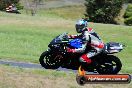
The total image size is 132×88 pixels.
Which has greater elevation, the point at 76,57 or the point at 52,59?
the point at 76,57

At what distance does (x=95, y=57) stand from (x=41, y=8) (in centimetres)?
5738

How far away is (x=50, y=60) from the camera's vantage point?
17.9 meters

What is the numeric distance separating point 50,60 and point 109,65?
2.38 metres

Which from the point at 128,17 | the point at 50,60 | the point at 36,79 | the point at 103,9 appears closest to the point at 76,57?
the point at 50,60

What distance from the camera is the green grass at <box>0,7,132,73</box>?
28.1 metres

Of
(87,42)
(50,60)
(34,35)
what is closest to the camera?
(87,42)

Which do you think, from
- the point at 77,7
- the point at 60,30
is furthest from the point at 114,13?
the point at 60,30

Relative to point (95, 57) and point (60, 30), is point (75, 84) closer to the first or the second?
point (95, 57)

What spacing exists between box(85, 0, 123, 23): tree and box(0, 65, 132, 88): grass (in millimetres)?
45424

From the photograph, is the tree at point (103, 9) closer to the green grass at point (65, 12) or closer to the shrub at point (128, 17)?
the shrub at point (128, 17)

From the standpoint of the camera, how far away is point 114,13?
65.1 m

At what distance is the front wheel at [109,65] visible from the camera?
1722 centimetres

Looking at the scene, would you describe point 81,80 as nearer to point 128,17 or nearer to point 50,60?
point 50,60

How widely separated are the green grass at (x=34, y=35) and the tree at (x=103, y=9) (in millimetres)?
18689
